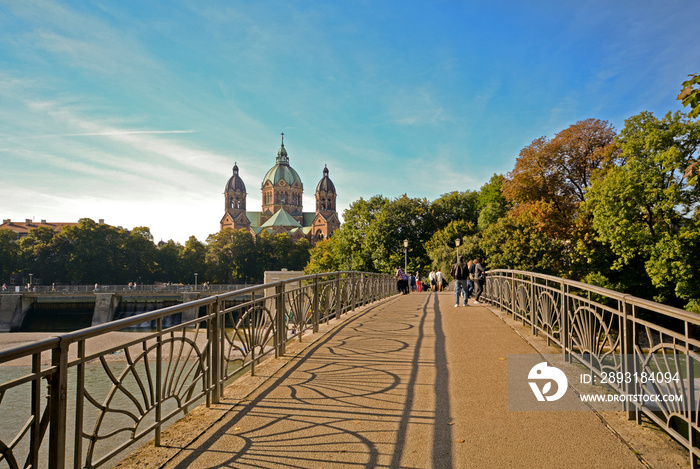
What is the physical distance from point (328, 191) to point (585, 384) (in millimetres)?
135856

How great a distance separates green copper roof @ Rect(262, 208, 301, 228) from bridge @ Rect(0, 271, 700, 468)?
124191 mm

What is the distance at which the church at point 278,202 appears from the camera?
133 m

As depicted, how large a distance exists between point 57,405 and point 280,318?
13.9 feet

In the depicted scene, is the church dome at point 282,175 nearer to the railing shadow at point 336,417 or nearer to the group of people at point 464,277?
the group of people at point 464,277

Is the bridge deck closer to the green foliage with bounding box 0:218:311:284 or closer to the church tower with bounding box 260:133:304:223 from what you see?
the green foliage with bounding box 0:218:311:284

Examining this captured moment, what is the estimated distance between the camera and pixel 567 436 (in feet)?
12.9

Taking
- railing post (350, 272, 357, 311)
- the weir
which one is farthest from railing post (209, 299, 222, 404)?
the weir

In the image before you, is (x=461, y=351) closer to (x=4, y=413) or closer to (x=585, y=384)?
(x=585, y=384)

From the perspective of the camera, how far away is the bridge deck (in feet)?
11.7

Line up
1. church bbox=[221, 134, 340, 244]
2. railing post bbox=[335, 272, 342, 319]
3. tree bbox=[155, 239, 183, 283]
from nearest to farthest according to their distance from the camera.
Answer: railing post bbox=[335, 272, 342, 319], tree bbox=[155, 239, 183, 283], church bbox=[221, 134, 340, 244]

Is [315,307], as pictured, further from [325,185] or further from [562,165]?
[325,185]

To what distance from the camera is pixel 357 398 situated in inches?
194

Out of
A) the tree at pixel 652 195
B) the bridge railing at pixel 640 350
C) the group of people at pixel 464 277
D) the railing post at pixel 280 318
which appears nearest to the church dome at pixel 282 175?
the tree at pixel 652 195

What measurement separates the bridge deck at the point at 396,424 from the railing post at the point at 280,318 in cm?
39
